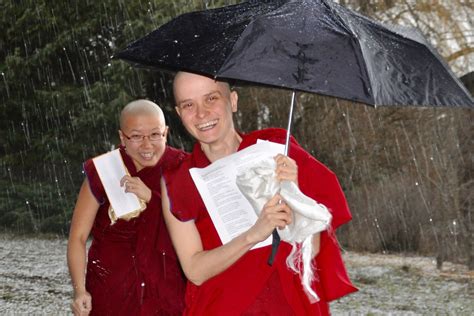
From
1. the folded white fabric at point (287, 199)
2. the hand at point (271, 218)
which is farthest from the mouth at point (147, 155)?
the hand at point (271, 218)

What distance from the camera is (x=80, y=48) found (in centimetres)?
1716

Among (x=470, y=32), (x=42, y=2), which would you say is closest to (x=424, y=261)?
(x=470, y=32)

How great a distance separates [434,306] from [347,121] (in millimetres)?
5110

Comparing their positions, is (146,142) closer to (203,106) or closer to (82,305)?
(82,305)

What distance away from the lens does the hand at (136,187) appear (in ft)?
13.1

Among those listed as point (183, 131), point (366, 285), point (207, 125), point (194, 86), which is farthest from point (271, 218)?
point (183, 131)

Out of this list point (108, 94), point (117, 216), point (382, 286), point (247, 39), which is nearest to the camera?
point (247, 39)

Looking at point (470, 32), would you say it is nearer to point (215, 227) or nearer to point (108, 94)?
point (108, 94)

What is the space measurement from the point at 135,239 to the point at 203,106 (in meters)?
1.39

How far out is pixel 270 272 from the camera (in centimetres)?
293

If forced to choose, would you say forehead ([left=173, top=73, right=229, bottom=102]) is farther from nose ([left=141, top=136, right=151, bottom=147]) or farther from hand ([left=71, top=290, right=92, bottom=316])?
hand ([left=71, top=290, right=92, bottom=316])

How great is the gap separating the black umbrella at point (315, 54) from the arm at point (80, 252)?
3.62 feet

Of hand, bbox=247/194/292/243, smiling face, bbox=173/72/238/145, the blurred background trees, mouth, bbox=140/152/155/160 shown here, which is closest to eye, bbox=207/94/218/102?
smiling face, bbox=173/72/238/145

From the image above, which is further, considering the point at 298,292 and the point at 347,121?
the point at 347,121
